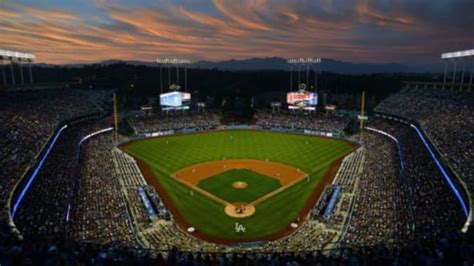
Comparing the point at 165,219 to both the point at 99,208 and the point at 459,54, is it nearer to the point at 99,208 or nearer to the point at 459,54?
the point at 99,208

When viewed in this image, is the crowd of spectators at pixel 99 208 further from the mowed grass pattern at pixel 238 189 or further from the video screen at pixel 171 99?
the video screen at pixel 171 99

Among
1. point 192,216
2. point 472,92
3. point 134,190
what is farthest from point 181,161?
point 472,92

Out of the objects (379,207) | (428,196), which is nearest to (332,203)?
(379,207)

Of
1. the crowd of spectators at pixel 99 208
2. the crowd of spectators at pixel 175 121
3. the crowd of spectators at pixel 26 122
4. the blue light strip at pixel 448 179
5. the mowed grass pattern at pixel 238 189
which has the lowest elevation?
the mowed grass pattern at pixel 238 189

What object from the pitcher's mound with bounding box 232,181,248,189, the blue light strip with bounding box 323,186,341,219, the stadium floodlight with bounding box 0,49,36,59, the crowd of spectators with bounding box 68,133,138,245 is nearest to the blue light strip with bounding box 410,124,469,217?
the blue light strip with bounding box 323,186,341,219

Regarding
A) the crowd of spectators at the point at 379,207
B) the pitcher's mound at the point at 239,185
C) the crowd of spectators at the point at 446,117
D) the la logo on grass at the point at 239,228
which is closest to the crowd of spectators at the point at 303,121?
the crowd of spectators at the point at 446,117

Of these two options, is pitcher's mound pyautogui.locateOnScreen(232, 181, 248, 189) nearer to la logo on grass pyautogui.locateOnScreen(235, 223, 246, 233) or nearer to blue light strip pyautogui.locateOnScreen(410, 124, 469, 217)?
la logo on grass pyautogui.locateOnScreen(235, 223, 246, 233)

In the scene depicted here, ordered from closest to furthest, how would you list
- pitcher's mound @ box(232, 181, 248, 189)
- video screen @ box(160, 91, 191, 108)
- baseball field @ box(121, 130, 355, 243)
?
baseball field @ box(121, 130, 355, 243), pitcher's mound @ box(232, 181, 248, 189), video screen @ box(160, 91, 191, 108)
